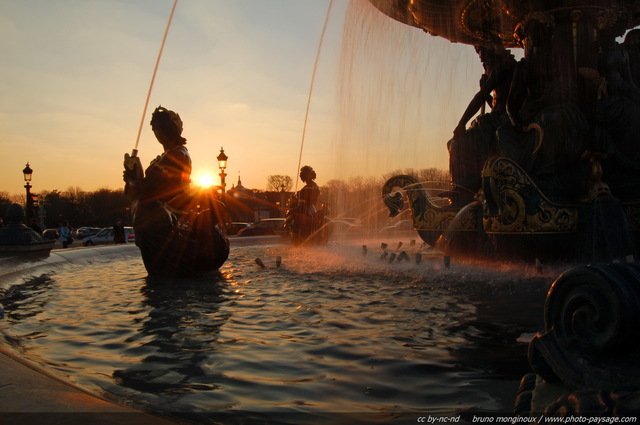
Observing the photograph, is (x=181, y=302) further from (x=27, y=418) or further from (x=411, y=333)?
(x=27, y=418)

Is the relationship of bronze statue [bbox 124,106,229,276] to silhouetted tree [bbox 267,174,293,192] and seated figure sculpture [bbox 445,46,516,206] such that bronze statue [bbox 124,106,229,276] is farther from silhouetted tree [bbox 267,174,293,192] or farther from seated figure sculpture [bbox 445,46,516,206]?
silhouetted tree [bbox 267,174,293,192]

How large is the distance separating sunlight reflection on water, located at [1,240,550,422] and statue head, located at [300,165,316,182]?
30.9ft

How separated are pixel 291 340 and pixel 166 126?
538cm

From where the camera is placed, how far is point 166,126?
26.0 ft

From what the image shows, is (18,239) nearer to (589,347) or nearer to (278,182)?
(589,347)

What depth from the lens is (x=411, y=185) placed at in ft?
36.5

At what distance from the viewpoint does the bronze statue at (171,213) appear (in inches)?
296

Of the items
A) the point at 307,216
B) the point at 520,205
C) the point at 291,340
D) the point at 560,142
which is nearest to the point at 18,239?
the point at 291,340

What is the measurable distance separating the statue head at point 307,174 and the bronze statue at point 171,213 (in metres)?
7.98

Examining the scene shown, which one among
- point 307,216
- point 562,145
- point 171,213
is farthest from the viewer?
point 307,216

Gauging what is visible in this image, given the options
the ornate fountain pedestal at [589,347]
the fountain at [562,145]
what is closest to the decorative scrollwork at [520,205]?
the fountain at [562,145]

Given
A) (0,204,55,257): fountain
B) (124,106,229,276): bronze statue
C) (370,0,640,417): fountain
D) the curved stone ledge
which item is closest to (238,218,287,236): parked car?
(0,204,55,257): fountain

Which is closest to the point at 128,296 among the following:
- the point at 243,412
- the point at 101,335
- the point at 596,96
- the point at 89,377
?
the point at 101,335

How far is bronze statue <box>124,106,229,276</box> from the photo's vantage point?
751cm
